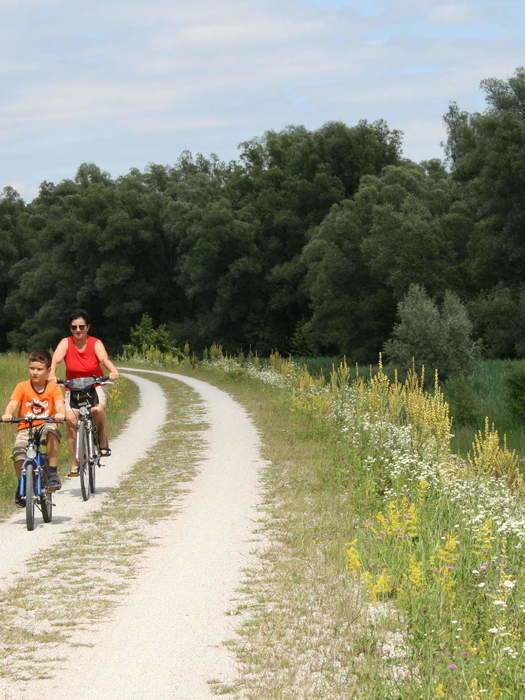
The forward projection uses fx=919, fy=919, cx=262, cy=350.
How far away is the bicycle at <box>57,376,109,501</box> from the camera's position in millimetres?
11031

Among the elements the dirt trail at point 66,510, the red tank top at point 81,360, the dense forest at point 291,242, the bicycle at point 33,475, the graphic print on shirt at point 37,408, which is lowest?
the dirt trail at point 66,510

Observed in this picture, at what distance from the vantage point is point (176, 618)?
604 centimetres

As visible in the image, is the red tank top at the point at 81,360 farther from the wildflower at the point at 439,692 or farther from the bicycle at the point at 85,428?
the wildflower at the point at 439,692

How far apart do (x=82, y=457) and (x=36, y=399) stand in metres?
1.56

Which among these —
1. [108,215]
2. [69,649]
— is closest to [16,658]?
[69,649]

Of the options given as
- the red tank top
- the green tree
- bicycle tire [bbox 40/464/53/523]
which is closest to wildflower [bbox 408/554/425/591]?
bicycle tire [bbox 40/464/53/523]

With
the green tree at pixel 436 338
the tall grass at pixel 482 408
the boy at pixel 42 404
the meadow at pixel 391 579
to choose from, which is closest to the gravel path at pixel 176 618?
the meadow at pixel 391 579

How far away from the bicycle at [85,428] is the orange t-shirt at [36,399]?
1.16 metres

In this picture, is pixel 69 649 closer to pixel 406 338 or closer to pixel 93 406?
pixel 93 406

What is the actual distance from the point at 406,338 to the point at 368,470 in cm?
3196

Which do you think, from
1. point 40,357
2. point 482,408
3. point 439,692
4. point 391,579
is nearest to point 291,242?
point 482,408

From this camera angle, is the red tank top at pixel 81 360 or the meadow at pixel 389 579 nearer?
the meadow at pixel 389 579

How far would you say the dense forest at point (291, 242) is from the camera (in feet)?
148

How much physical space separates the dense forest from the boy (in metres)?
34.4
